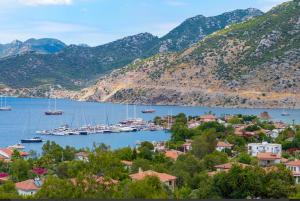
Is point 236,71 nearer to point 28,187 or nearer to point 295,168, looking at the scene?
point 295,168

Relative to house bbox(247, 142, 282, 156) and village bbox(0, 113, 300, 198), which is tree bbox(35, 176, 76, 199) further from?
house bbox(247, 142, 282, 156)

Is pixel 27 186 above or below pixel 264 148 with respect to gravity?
below

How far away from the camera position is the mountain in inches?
6540

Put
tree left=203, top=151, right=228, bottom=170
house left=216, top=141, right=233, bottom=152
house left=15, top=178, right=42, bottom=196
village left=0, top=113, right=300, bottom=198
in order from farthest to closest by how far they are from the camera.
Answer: house left=216, top=141, right=233, bottom=152 < tree left=203, top=151, right=228, bottom=170 < house left=15, top=178, right=42, bottom=196 < village left=0, top=113, right=300, bottom=198

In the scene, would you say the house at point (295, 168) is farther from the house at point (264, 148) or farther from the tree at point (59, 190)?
the tree at point (59, 190)

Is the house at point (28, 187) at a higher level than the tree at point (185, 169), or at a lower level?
lower

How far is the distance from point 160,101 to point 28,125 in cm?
6696

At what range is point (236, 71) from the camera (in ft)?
577

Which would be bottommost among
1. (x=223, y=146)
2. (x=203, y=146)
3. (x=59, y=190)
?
(x=223, y=146)

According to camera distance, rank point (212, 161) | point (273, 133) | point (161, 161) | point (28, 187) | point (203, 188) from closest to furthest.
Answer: point (203, 188)
point (28, 187)
point (212, 161)
point (161, 161)
point (273, 133)

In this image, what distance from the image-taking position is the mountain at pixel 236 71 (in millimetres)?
166125

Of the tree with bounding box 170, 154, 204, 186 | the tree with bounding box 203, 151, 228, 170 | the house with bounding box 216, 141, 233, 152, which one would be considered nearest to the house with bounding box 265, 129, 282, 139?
the house with bounding box 216, 141, 233, 152

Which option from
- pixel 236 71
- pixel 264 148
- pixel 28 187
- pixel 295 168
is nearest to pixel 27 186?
pixel 28 187

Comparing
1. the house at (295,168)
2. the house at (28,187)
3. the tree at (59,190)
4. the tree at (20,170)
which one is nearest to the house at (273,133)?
the house at (295,168)
